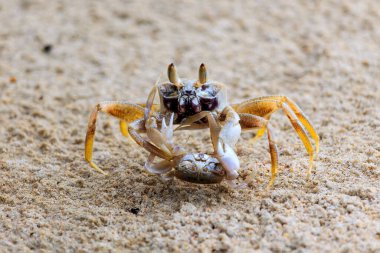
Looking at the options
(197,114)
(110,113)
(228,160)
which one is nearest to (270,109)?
(197,114)

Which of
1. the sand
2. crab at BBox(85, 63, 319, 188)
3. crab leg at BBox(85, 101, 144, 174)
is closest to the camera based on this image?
the sand

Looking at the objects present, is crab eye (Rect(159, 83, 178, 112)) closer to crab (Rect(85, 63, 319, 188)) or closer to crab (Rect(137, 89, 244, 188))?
crab (Rect(85, 63, 319, 188))

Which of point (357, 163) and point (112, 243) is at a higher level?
point (357, 163)

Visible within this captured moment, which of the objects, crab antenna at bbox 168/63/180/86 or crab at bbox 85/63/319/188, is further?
crab antenna at bbox 168/63/180/86

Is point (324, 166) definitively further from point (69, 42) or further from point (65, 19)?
point (65, 19)

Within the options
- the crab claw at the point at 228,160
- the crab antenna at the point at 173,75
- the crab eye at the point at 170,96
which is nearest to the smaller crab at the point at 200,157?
the crab claw at the point at 228,160

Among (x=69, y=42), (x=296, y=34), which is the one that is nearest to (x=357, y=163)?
(x=296, y=34)

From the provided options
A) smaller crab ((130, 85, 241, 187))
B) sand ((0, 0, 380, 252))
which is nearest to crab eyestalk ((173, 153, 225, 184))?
smaller crab ((130, 85, 241, 187))
